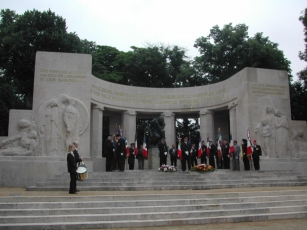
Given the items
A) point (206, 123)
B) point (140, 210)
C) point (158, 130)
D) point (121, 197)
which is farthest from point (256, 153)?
point (140, 210)

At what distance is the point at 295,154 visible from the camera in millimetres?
20781

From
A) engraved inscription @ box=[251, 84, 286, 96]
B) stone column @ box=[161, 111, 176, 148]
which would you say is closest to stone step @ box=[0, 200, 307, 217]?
engraved inscription @ box=[251, 84, 286, 96]

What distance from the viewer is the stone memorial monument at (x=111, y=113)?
1742 centimetres

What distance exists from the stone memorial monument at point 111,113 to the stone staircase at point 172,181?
3002 millimetres

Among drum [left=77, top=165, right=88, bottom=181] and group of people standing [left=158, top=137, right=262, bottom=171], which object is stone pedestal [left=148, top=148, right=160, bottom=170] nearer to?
group of people standing [left=158, top=137, right=262, bottom=171]

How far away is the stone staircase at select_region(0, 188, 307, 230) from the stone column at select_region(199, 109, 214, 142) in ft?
47.2

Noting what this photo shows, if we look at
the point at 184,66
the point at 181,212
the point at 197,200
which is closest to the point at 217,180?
the point at 197,200

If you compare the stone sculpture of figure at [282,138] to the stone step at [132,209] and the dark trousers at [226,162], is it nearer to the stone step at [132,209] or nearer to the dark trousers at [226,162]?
the dark trousers at [226,162]

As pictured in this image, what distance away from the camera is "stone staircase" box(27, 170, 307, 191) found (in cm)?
1345

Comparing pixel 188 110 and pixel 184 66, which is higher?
pixel 184 66

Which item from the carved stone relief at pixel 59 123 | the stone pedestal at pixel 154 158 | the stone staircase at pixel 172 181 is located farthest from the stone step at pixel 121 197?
the stone pedestal at pixel 154 158

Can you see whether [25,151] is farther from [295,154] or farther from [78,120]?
[295,154]

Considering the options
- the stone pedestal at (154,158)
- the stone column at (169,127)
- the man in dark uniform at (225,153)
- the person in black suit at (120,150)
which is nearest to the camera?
the person in black suit at (120,150)

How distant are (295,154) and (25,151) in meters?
15.9
